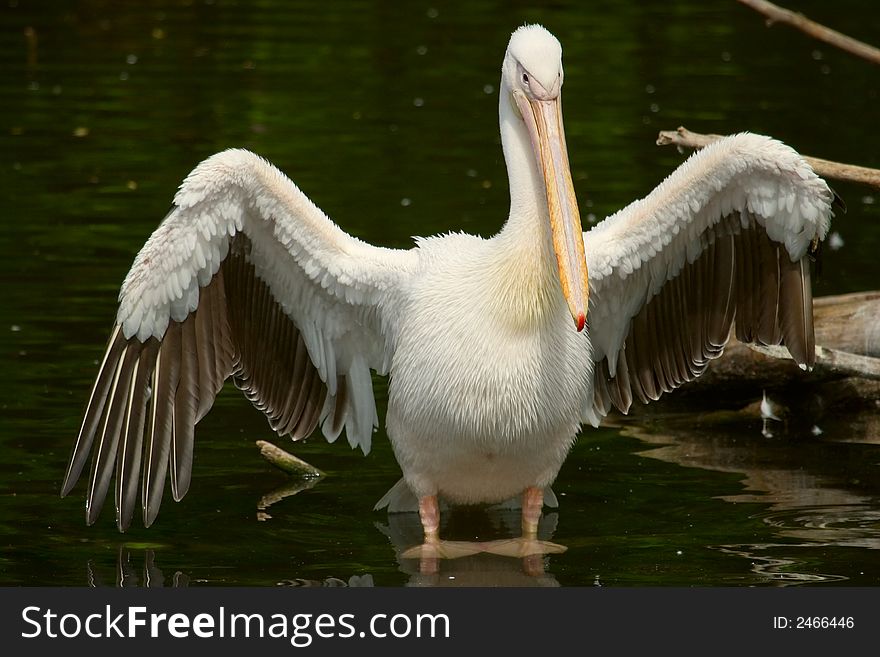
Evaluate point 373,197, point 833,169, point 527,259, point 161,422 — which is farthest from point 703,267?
point 373,197

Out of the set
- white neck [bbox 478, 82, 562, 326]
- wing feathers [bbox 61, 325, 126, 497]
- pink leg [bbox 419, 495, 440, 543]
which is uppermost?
white neck [bbox 478, 82, 562, 326]

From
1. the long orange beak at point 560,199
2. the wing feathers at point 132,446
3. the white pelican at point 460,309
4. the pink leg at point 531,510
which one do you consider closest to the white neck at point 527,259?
the white pelican at point 460,309

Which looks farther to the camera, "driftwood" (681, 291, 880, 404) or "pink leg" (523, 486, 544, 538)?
"driftwood" (681, 291, 880, 404)

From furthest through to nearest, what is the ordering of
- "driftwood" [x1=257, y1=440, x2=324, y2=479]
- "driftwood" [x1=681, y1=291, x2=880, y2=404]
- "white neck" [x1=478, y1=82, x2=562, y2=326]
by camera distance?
"driftwood" [x1=681, y1=291, x2=880, y2=404] < "driftwood" [x1=257, y1=440, x2=324, y2=479] < "white neck" [x1=478, y1=82, x2=562, y2=326]

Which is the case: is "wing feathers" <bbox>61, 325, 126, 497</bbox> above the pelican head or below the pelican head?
below

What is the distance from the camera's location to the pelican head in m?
5.40

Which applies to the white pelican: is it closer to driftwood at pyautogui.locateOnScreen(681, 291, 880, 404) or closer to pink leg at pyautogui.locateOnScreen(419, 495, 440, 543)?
pink leg at pyautogui.locateOnScreen(419, 495, 440, 543)

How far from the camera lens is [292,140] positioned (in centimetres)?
1350

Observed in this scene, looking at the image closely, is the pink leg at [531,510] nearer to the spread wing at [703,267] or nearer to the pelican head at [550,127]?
the spread wing at [703,267]

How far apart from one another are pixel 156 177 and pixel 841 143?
5.54 metres

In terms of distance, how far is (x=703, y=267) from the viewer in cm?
639

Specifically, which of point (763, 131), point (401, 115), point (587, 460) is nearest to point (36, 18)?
point (401, 115)

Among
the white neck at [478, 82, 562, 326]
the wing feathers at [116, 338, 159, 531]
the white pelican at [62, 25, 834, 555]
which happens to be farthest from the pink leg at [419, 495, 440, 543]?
the wing feathers at [116, 338, 159, 531]

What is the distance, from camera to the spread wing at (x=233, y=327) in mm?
5789
